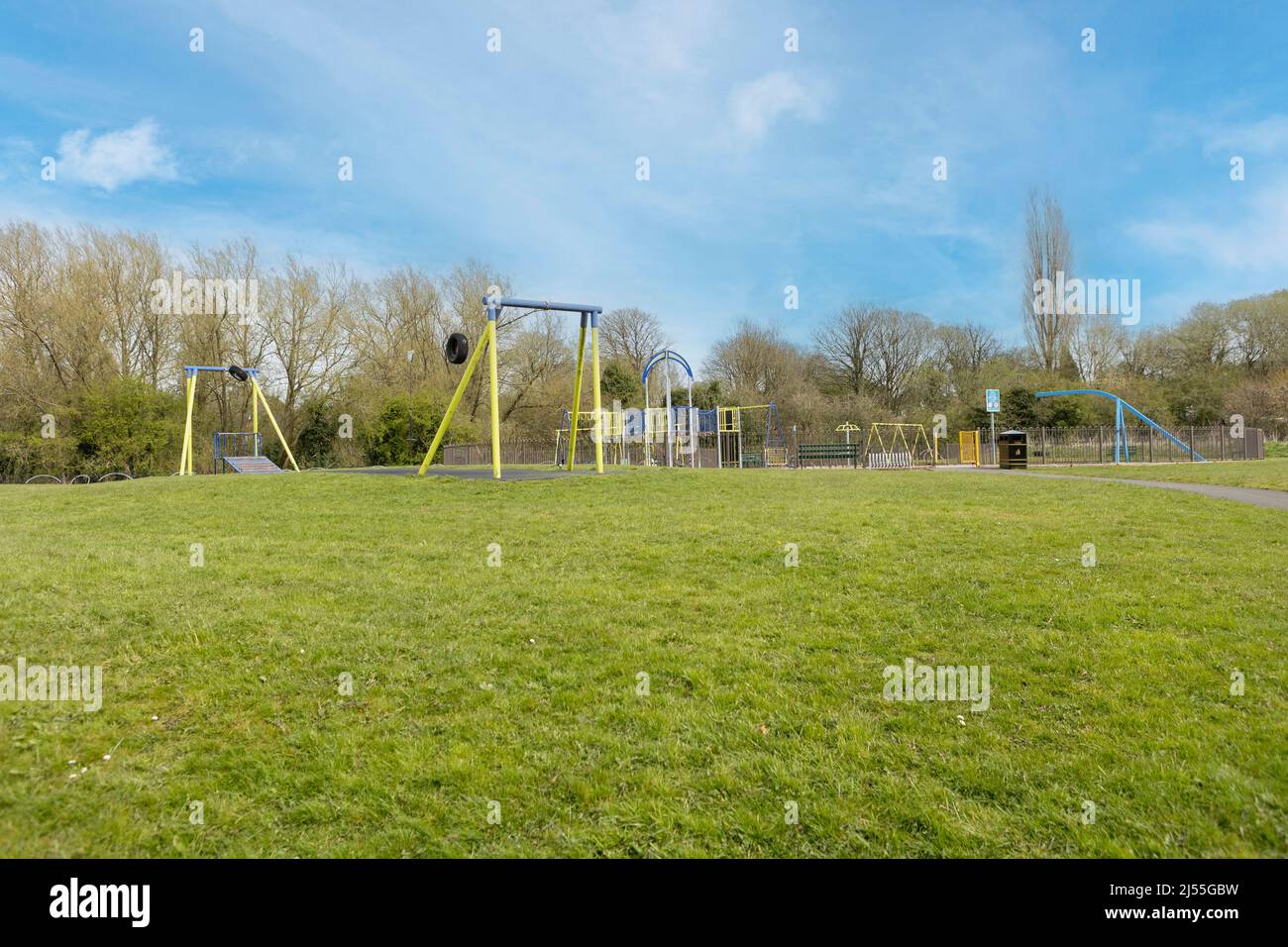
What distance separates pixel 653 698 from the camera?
450 centimetres

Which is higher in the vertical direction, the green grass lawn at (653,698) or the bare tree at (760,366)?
the bare tree at (760,366)

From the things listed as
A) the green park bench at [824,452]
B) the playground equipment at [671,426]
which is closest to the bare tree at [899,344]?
the green park bench at [824,452]

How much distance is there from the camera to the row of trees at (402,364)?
91.0ft

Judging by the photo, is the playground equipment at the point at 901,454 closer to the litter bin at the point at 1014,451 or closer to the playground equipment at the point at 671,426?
the litter bin at the point at 1014,451

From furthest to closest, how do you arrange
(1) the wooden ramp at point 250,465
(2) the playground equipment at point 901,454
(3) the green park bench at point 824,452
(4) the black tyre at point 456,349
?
(2) the playground equipment at point 901,454 < (3) the green park bench at point 824,452 < (1) the wooden ramp at point 250,465 < (4) the black tyre at point 456,349

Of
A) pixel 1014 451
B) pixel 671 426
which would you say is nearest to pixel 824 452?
pixel 1014 451

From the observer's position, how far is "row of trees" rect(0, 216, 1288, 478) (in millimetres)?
27750

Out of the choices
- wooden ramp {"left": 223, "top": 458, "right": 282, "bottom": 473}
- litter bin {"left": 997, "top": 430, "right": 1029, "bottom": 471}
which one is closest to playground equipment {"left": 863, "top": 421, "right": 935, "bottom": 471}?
litter bin {"left": 997, "top": 430, "right": 1029, "bottom": 471}

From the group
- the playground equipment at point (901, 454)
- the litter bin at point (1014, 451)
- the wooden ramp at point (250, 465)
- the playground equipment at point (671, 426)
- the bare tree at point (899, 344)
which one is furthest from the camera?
the bare tree at point (899, 344)

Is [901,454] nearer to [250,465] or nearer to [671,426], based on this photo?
[671,426]

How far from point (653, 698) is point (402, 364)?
39279mm

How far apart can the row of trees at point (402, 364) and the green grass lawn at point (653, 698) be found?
25.1 m
